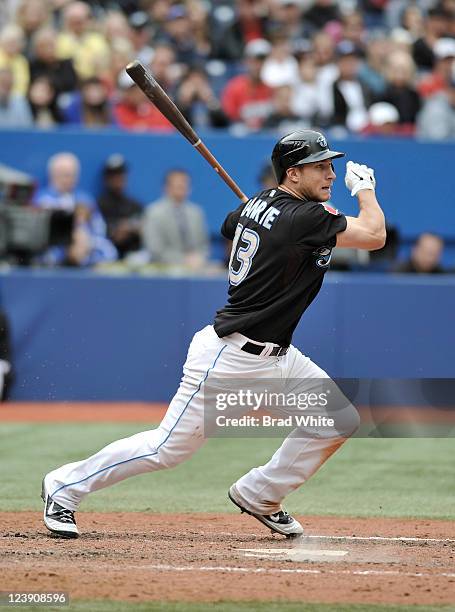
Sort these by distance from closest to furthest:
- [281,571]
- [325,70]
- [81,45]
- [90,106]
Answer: [281,571], [90,106], [81,45], [325,70]

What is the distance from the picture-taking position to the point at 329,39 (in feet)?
47.2

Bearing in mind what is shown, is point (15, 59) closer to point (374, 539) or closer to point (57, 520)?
point (57, 520)

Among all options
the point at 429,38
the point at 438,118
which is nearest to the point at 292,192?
Answer: the point at 438,118

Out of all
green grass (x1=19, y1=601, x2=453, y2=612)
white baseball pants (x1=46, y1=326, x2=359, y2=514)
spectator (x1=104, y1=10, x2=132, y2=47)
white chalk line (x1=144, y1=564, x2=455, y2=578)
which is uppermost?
spectator (x1=104, y1=10, x2=132, y2=47)

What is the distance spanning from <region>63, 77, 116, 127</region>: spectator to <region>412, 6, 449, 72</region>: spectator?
4.55 m

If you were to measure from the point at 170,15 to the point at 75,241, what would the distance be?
4.36 m

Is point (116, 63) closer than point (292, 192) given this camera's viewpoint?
No


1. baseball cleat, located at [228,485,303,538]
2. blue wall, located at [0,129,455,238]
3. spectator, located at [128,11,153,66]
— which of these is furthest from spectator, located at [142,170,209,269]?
baseball cleat, located at [228,485,303,538]

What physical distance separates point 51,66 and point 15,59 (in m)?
0.42

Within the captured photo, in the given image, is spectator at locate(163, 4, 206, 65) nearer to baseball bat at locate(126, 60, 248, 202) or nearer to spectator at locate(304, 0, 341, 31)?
spectator at locate(304, 0, 341, 31)

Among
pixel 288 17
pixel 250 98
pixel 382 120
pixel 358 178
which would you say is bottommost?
pixel 358 178

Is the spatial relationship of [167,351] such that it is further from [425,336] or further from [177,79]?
[177,79]

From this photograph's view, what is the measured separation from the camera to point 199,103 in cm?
1334

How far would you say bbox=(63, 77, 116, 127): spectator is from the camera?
12762mm
